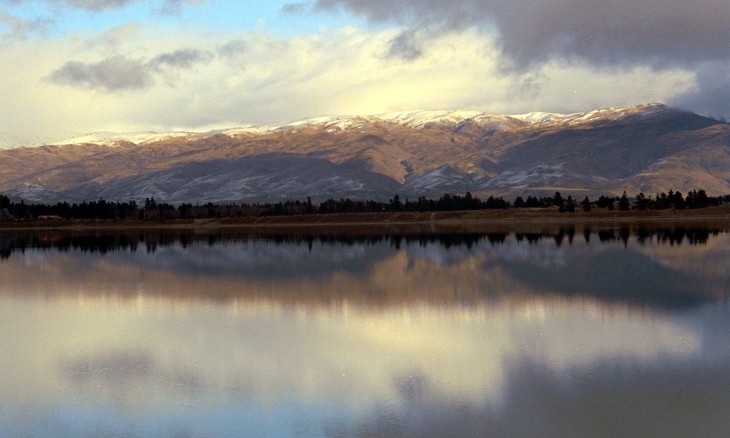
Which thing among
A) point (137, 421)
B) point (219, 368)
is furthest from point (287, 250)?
point (137, 421)

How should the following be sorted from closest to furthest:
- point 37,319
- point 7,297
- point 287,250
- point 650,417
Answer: point 650,417 < point 37,319 < point 7,297 < point 287,250

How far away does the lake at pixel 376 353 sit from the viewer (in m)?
21.3

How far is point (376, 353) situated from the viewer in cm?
2969

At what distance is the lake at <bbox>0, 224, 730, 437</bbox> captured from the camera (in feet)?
69.9

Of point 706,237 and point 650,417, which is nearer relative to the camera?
point 650,417

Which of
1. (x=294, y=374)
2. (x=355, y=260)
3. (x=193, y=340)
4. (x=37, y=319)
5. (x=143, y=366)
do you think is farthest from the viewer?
(x=355, y=260)

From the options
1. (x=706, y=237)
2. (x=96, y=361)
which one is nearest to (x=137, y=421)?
(x=96, y=361)

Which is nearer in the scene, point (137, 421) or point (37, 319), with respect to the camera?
point (137, 421)

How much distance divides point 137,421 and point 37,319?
21626 millimetres

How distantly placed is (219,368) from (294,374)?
2808 mm

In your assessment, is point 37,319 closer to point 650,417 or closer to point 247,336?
point 247,336

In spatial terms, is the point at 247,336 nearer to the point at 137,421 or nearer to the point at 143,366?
the point at 143,366

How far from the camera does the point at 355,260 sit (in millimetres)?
73625

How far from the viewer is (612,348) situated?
95.3ft
